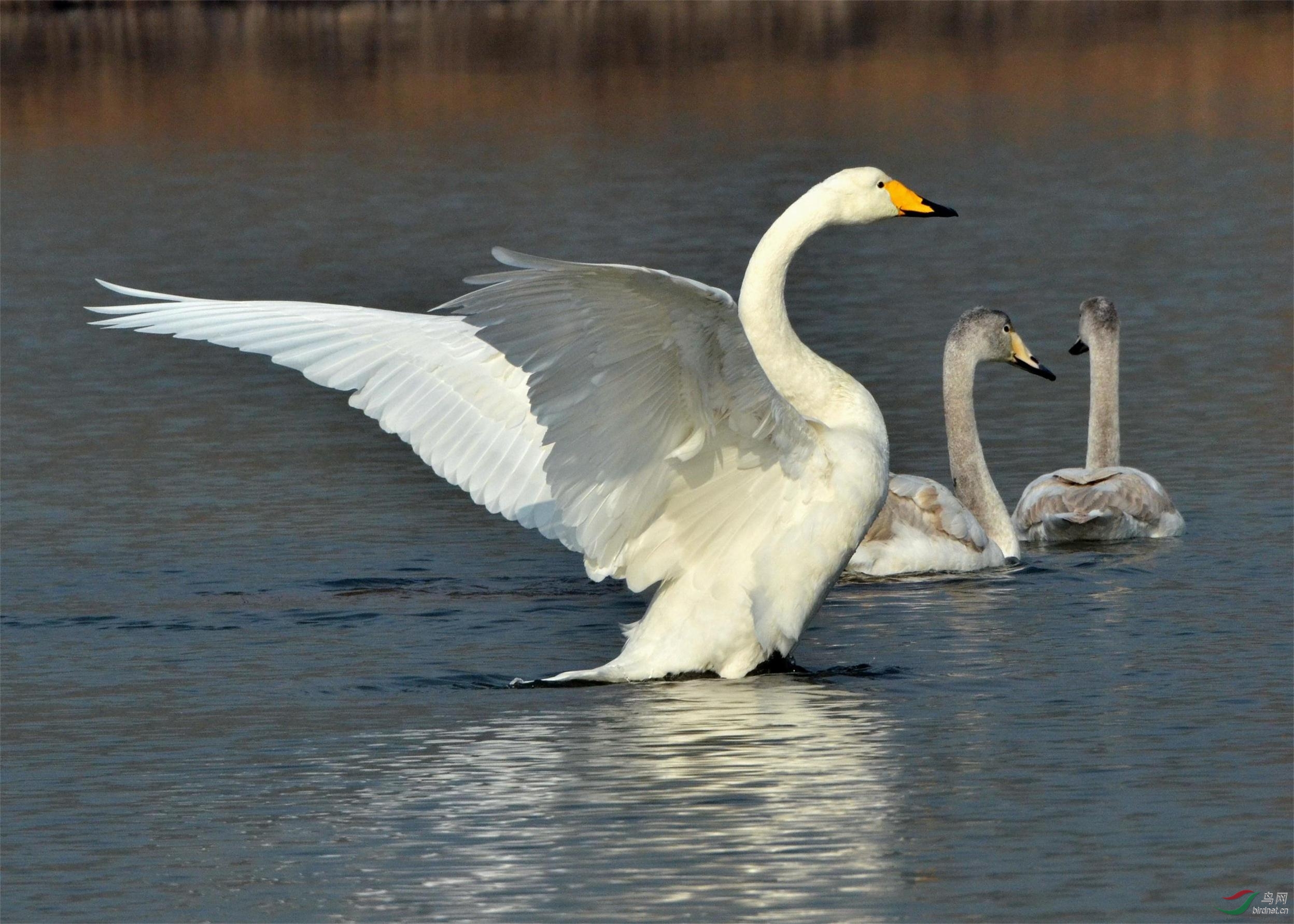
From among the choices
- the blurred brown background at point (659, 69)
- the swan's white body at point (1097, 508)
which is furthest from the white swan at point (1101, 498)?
the blurred brown background at point (659, 69)

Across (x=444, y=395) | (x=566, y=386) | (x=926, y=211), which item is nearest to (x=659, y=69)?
(x=444, y=395)

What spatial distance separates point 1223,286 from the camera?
18.8 meters

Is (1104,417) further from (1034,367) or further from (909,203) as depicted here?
(909,203)

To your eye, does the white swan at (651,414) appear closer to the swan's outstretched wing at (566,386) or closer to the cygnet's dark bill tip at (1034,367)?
the swan's outstretched wing at (566,386)

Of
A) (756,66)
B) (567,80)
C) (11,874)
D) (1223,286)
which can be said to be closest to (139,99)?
(567,80)

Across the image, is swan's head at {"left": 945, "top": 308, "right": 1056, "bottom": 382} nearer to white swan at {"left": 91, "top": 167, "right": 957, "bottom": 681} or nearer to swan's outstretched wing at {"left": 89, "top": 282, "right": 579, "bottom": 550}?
white swan at {"left": 91, "top": 167, "right": 957, "bottom": 681}

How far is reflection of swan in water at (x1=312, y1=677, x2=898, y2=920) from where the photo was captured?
21.5 feet

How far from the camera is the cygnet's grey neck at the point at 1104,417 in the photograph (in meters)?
12.9

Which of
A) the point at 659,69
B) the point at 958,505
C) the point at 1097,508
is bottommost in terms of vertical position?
the point at 659,69

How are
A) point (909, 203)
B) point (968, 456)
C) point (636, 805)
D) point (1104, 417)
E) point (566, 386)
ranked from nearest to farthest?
1. point (636, 805)
2. point (566, 386)
3. point (909, 203)
4. point (968, 456)
5. point (1104, 417)

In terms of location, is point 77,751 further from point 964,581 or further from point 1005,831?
point 964,581

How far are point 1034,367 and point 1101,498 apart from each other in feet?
3.85

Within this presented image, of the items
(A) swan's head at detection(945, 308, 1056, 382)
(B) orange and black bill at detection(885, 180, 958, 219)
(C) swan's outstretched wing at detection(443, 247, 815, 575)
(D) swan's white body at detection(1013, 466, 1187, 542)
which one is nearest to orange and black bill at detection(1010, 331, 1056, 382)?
(A) swan's head at detection(945, 308, 1056, 382)

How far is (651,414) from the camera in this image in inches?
322
